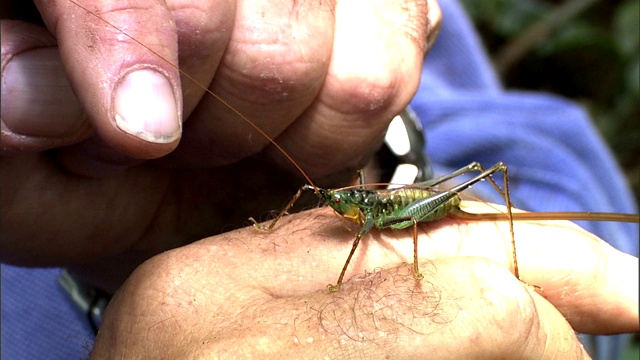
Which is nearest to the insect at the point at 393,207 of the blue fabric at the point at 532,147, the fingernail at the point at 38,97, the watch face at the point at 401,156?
the watch face at the point at 401,156

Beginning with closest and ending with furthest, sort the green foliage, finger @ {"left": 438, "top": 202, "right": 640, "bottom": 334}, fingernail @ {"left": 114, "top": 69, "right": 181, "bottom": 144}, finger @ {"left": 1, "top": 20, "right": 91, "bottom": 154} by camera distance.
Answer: fingernail @ {"left": 114, "top": 69, "right": 181, "bottom": 144} < finger @ {"left": 1, "top": 20, "right": 91, "bottom": 154} < finger @ {"left": 438, "top": 202, "right": 640, "bottom": 334} < the green foliage

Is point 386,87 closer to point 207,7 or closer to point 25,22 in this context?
point 207,7

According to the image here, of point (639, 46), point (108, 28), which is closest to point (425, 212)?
point (108, 28)

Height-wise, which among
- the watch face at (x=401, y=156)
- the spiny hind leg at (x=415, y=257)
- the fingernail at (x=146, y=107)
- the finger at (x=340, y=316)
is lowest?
the finger at (x=340, y=316)

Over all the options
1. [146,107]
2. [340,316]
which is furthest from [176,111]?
[340,316]

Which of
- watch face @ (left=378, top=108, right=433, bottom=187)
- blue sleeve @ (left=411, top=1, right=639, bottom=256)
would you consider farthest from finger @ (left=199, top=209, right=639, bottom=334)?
blue sleeve @ (left=411, top=1, right=639, bottom=256)

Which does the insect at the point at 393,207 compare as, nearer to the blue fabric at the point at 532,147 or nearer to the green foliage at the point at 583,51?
the blue fabric at the point at 532,147

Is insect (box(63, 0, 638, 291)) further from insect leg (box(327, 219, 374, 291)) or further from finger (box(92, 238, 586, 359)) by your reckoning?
finger (box(92, 238, 586, 359))
